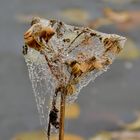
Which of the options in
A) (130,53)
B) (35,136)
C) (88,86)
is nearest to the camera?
(35,136)

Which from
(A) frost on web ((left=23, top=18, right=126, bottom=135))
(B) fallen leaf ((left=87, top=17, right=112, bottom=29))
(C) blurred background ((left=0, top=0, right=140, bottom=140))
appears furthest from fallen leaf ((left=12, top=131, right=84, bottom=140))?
(A) frost on web ((left=23, top=18, right=126, bottom=135))

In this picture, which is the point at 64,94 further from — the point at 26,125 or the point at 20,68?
the point at 20,68

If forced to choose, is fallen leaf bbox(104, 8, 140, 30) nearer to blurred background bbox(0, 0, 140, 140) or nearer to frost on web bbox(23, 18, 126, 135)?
blurred background bbox(0, 0, 140, 140)

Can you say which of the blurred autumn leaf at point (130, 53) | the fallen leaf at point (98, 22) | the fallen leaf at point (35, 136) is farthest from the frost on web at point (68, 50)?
the fallen leaf at point (98, 22)

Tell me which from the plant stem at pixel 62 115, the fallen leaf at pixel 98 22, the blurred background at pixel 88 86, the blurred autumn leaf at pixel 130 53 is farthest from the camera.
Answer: the fallen leaf at pixel 98 22

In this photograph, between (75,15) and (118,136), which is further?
(75,15)

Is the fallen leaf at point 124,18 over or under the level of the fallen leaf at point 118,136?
over

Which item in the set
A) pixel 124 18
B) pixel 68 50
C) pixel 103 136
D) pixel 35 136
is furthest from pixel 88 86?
pixel 68 50

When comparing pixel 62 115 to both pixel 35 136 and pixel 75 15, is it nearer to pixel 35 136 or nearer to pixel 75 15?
pixel 35 136

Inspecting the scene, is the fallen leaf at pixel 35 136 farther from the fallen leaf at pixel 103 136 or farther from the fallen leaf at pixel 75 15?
the fallen leaf at pixel 75 15

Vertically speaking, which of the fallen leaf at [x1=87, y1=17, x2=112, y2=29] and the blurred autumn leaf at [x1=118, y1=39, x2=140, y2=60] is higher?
the fallen leaf at [x1=87, y1=17, x2=112, y2=29]
